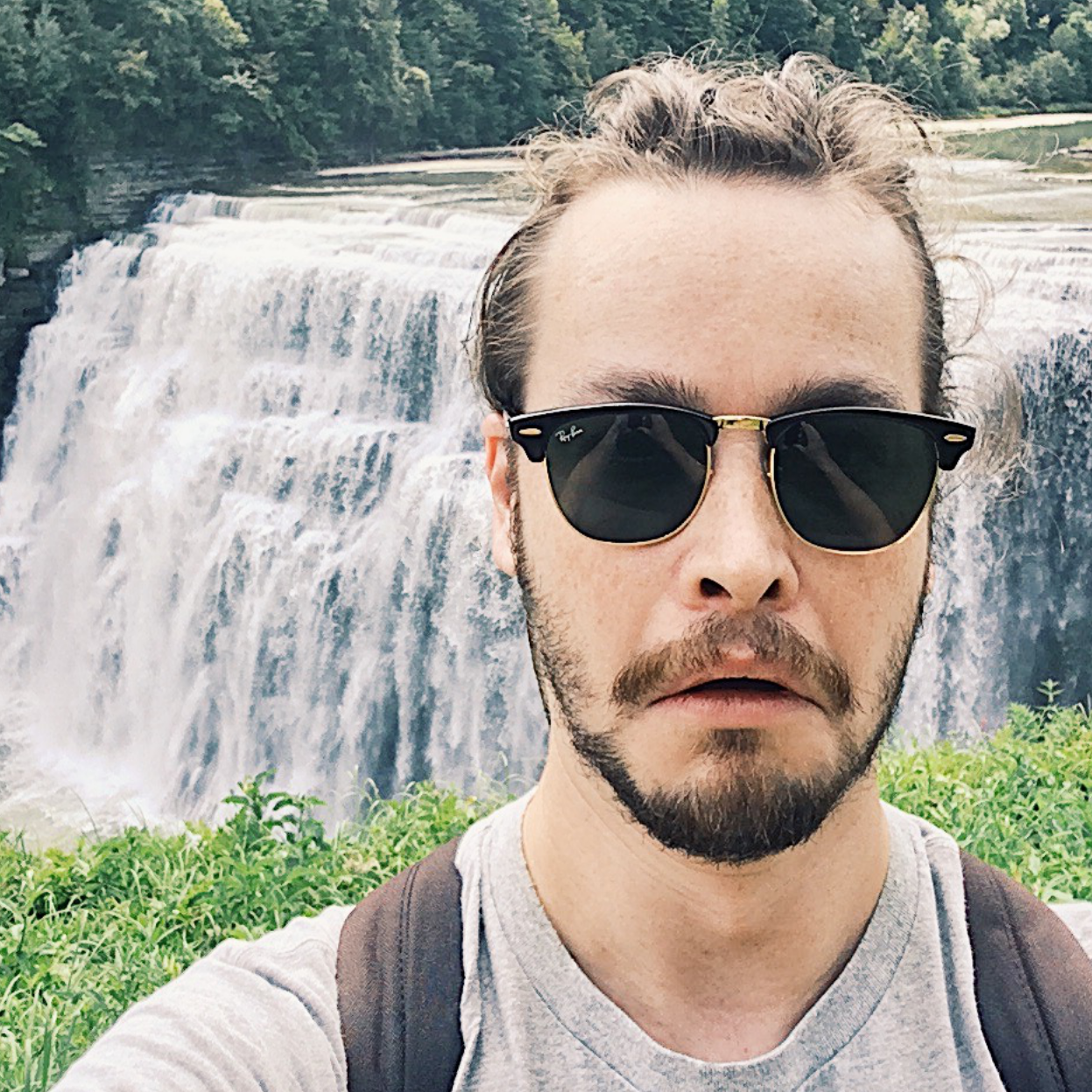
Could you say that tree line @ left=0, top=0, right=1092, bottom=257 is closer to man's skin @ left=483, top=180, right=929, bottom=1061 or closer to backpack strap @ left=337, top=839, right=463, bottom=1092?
man's skin @ left=483, top=180, right=929, bottom=1061

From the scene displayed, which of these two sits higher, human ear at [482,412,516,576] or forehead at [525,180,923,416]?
forehead at [525,180,923,416]

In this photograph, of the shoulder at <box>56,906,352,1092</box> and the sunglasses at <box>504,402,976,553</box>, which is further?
the sunglasses at <box>504,402,976,553</box>

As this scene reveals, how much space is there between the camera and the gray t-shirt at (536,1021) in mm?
762

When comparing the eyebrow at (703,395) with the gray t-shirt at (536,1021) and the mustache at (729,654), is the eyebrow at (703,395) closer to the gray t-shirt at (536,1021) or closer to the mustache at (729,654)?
the mustache at (729,654)

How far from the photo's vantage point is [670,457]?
88 cm

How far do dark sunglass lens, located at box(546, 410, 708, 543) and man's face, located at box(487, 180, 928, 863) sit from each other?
12mm

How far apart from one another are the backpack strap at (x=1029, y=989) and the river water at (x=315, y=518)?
437cm

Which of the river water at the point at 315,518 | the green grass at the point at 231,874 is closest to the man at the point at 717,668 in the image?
the green grass at the point at 231,874

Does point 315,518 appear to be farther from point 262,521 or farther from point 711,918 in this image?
point 711,918

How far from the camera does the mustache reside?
0.84 meters

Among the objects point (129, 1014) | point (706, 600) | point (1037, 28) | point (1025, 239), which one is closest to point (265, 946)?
point (129, 1014)

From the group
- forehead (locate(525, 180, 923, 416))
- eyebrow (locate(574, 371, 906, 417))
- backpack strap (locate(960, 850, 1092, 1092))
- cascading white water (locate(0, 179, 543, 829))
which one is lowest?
cascading white water (locate(0, 179, 543, 829))

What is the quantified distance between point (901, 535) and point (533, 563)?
10.4 inches

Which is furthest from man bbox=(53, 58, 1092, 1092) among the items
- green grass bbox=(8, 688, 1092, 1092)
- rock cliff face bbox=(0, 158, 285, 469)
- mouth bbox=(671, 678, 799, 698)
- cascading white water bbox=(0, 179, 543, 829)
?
rock cliff face bbox=(0, 158, 285, 469)
